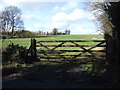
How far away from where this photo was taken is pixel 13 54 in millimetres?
9914

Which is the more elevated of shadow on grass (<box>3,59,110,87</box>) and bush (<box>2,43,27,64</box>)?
bush (<box>2,43,27,64</box>)

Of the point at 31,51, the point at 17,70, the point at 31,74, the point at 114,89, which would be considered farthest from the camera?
the point at 31,51

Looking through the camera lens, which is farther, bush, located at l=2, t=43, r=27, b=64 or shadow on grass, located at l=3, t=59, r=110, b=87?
bush, located at l=2, t=43, r=27, b=64

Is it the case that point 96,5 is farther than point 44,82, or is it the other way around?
point 96,5

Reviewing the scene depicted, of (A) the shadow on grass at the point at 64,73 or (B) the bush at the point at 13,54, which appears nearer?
(A) the shadow on grass at the point at 64,73

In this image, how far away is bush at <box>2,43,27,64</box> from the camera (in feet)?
32.0

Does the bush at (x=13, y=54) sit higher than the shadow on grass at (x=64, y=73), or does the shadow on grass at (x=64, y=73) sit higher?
the bush at (x=13, y=54)

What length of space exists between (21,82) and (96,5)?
16698 mm

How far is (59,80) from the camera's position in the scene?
7.12m

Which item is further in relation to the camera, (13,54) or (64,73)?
(13,54)

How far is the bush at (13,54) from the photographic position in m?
9.74

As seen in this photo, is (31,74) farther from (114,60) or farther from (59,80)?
(114,60)

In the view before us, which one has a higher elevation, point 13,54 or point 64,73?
point 13,54

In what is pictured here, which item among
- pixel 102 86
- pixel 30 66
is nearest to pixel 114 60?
pixel 102 86
